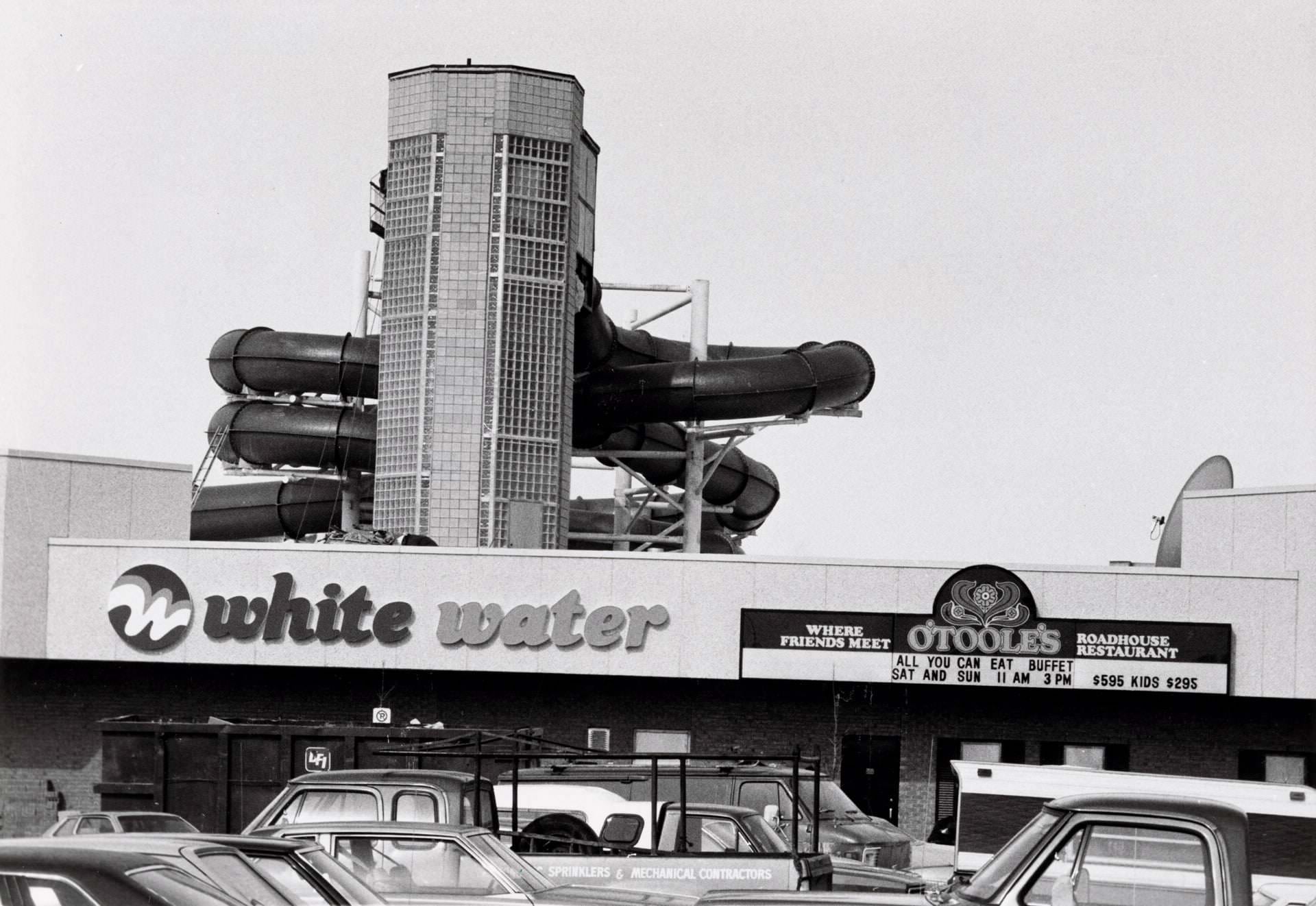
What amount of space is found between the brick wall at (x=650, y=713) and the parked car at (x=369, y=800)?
15599 mm

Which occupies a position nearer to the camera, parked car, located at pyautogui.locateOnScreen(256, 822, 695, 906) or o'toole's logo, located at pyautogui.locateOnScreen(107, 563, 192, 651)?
parked car, located at pyautogui.locateOnScreen(256, 822, 695, 906)

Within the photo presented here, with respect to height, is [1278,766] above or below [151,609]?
below

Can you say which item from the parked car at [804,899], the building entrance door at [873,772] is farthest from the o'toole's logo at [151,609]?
the parked car at [804,899]

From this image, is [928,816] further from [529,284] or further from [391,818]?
[391,818]

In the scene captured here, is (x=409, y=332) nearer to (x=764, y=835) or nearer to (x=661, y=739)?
(x=661, y=739)

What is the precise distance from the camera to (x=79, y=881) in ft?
20.8

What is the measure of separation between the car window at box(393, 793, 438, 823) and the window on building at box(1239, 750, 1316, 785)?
755 inches

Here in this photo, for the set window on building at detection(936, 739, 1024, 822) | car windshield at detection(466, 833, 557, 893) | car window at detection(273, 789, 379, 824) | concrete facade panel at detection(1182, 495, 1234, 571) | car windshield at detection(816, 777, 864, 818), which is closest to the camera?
car windshield at detection(466, 833, 557, 893)

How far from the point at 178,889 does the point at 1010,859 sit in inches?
163

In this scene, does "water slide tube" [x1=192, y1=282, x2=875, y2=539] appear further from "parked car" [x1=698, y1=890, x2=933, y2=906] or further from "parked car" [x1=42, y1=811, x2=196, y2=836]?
"parked car" [x1=698, y1=890, x2=933, y2=906]

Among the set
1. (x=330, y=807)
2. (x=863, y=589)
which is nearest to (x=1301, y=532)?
(x=863, y=589)

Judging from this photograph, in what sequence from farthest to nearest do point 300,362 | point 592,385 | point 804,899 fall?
1. point 300,362
2. point 592,385
3. point 804,899

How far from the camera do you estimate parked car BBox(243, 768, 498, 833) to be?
12594 mm

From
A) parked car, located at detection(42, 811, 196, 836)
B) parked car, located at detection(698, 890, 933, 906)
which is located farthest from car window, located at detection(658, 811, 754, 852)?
parked car, located at detection(698, 890, 933, 906)
